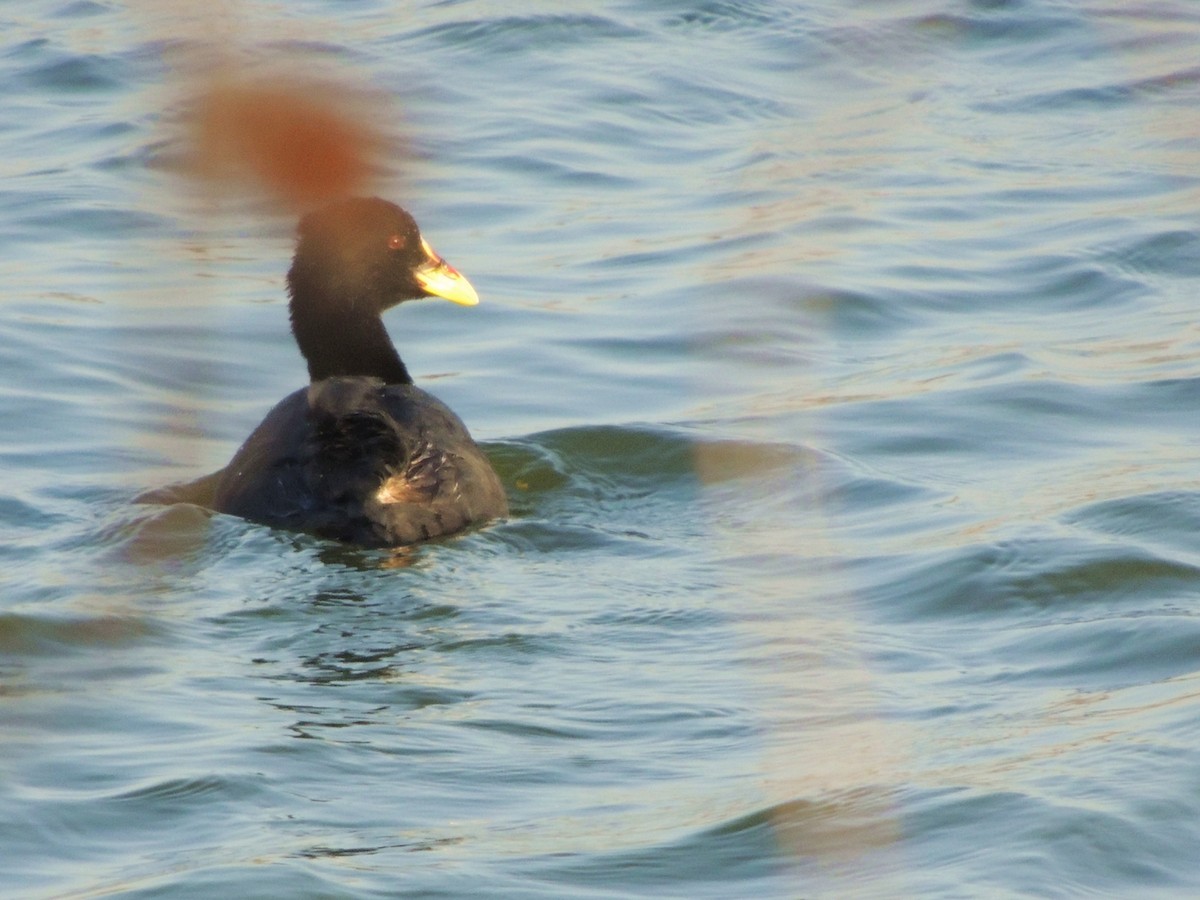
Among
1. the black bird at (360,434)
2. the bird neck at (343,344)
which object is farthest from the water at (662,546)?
the bird neck at (343,344)

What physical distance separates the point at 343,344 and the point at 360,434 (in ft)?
4.71

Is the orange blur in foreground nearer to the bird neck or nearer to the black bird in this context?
the black bird

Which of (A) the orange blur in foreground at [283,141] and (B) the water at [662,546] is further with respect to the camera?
(B) the water at [662,546]

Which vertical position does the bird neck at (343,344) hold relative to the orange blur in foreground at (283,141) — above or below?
below

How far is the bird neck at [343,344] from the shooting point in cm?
850

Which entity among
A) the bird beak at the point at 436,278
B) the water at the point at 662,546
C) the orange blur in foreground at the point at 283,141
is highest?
the orange blur in foreground at the point at 283,141

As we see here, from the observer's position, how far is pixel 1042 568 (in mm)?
7148

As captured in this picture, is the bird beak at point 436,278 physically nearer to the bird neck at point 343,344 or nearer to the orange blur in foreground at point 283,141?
the bird neck at point 343,344

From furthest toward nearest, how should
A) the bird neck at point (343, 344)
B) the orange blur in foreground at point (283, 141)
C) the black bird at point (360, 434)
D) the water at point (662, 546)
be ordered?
the bird neck at point (343, 344)
the black bird at point (360, 434)
the water at point (662, 546)
the orange blur in foreground at point (283, 141)

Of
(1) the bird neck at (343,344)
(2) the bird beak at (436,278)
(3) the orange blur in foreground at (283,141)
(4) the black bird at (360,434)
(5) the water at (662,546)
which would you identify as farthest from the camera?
(2) the bird beak at (436,278)

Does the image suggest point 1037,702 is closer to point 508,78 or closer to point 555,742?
point 555,742

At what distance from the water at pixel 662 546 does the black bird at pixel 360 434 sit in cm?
16

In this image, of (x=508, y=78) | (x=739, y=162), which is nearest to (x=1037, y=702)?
(x=739, y=162)

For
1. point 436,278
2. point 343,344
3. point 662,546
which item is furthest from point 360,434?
point 436,278
